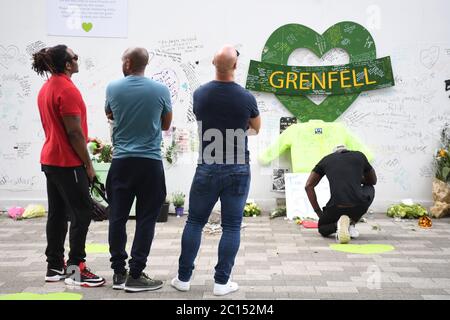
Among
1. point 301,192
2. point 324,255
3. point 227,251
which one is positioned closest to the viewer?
point 227,251

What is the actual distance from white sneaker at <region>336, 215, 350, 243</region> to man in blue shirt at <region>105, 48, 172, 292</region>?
245cm

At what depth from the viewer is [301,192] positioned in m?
7.94

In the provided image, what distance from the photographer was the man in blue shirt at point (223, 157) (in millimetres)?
4117

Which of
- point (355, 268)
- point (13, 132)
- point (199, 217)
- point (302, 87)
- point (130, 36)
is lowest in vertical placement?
point (355, 268)

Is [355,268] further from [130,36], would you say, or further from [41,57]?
[130,36]

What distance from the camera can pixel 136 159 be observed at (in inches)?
163

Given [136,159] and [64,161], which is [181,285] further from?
[64,161]

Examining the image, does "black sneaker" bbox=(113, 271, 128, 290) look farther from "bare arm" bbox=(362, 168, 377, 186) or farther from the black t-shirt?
"bare arm" bbox=(362, 168, 377, 186)

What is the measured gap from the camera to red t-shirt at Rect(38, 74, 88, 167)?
4.29 metres

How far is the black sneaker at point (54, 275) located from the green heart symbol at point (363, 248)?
2.62 meters

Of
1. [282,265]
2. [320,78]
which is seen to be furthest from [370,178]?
[320,78]

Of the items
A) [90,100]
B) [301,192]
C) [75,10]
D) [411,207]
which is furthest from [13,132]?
[411,207]

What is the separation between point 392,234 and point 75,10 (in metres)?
Result: 4.97

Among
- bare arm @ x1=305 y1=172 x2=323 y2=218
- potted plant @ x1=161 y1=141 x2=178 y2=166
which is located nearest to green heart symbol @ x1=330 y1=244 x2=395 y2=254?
bare arm @ x1=305 y1=172 x2=323 y2=218
